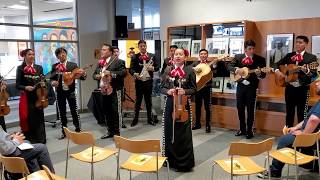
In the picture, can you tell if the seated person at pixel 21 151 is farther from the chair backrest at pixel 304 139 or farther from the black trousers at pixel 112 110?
the chair backrest at pixel 304 139

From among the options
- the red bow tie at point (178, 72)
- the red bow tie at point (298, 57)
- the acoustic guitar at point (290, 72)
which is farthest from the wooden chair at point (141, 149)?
the red bow tie at point (298, 57)

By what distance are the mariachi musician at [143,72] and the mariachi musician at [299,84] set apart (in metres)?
2.45

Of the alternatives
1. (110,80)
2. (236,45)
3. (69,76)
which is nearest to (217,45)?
(236,45)

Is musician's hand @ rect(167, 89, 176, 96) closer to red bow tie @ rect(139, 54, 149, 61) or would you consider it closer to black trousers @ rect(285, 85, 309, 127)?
black trousers @ rect(285, 85, 309, 127)

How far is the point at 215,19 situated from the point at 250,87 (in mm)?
2023

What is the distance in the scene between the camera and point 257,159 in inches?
176

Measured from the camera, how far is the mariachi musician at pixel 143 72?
6406mm

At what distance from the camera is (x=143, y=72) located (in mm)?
6406

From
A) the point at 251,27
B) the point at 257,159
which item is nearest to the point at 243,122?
the point at 257,159

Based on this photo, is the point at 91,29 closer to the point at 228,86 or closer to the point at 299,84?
the point at 228,86

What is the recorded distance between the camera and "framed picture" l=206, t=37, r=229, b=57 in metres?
6.32

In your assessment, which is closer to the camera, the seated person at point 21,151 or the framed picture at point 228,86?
the seated person at point 21,151

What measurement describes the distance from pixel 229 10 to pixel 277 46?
4.37 ft

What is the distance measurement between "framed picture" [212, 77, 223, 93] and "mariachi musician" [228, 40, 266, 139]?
0.87 meters
